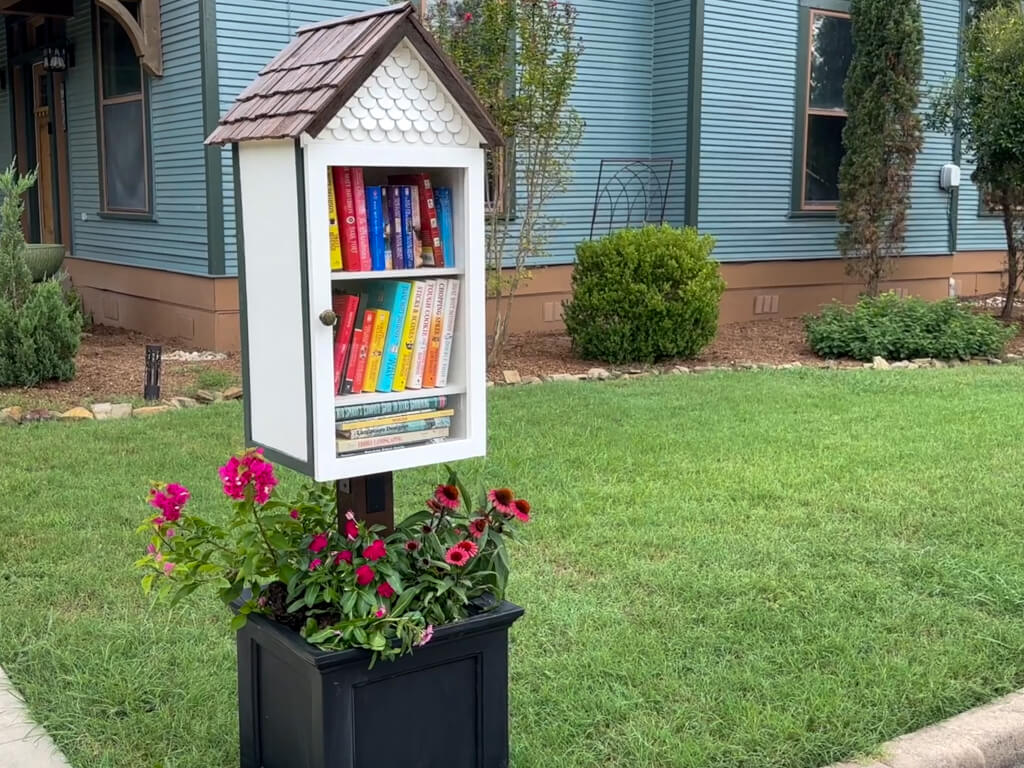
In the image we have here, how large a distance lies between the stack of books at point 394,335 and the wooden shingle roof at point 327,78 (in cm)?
41

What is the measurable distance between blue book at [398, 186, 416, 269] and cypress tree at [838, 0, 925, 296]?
28.7ft

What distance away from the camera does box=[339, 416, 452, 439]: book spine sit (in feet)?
8.52

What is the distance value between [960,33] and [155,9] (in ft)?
28.3

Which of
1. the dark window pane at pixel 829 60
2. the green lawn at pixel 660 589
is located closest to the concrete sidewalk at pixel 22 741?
the green lawn at pixel 660 589

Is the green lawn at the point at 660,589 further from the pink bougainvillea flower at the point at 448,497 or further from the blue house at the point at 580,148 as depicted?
the blue house at the point at 580,148

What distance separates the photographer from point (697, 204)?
10.6m

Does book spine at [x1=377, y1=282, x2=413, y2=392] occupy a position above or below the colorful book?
above

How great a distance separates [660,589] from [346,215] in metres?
2.00

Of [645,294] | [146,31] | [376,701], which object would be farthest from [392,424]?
[146,31]

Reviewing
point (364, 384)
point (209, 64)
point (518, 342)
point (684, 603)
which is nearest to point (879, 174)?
point (518, 342)

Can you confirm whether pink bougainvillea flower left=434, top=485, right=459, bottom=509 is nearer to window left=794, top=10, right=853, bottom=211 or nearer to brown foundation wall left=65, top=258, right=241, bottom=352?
brown foundation wall left=65, top=258, right=241, bottom=352

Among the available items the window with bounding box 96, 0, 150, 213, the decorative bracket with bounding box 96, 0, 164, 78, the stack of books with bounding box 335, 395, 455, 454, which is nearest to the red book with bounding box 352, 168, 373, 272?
the stack of books with bounding box 335, 395, 455, 454

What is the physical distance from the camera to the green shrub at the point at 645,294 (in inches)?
334

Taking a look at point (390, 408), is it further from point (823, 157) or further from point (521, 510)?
point (823, 157)
